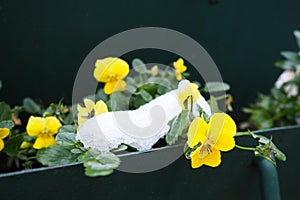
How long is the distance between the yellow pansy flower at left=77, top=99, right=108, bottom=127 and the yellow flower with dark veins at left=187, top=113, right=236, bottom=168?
0.16m

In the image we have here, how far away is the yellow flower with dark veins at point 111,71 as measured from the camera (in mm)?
754

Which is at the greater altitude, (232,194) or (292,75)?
(292,75)

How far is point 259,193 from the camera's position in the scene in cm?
72

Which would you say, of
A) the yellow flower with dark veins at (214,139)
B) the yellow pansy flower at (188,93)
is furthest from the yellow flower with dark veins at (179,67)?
the yellow flower with dark veins at (214,139)

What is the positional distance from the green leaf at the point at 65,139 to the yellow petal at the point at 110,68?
0.63 feet

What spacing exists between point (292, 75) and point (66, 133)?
2.68 ft

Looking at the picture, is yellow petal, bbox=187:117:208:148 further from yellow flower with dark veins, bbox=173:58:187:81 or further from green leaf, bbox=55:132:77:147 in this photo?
yellow flower with dark veins, bbox=173:58:187:81

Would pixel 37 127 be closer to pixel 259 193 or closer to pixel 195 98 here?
pixel 195 98

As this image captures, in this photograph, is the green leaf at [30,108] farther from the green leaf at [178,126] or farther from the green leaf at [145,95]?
the green leaf at [178,126]

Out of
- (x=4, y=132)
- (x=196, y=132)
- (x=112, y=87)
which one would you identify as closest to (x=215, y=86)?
(x=112, y=87)

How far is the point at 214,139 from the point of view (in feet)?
1.80

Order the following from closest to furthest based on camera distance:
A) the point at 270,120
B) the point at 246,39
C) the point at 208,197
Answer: the point at 208,197 < the point at 270,120 < the point at 246,39

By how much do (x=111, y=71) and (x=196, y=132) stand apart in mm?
283

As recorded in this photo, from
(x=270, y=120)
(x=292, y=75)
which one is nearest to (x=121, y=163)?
(x=270, y=120)
